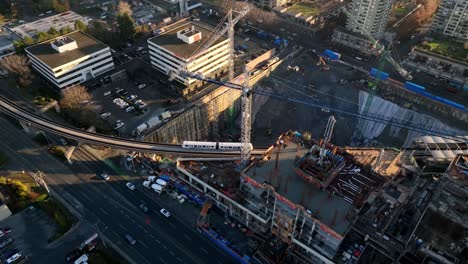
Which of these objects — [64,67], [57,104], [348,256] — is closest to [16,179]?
[57,104]

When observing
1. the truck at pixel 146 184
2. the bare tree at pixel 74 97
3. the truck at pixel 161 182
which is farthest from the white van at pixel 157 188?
the bare tree at pixel 74 97

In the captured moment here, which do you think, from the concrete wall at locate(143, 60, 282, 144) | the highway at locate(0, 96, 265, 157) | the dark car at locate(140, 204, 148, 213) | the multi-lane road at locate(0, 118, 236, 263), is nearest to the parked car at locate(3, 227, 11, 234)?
the multi-lane road at locate(0, 118, 236, 263)

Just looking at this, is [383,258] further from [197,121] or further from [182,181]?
[197,121]

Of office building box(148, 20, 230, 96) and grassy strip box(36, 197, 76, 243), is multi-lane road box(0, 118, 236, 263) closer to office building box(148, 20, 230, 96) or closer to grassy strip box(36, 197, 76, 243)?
grassy strip box(36, 197, 76, 243)

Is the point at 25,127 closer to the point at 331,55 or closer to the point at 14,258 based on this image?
the point at 14,258

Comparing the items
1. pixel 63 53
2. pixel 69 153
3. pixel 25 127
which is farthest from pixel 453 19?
pixel 25 127

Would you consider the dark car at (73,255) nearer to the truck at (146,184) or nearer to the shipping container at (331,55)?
the truck at (146,184)
